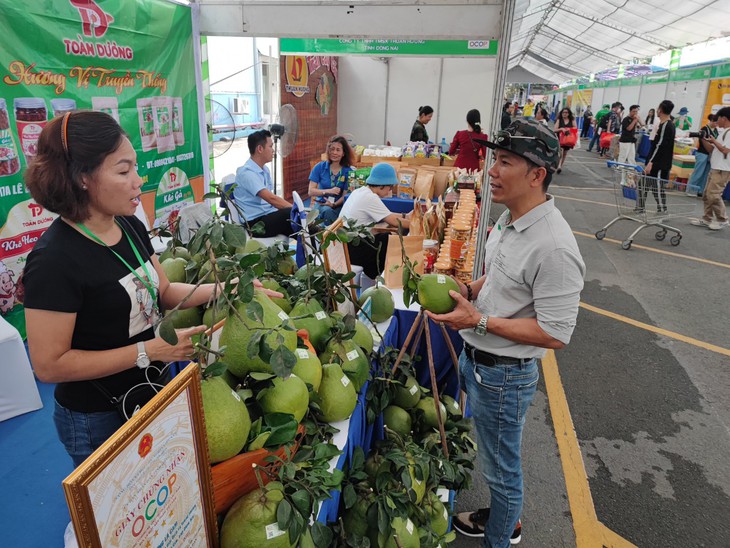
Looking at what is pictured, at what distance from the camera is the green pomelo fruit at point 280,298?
194 centimetres

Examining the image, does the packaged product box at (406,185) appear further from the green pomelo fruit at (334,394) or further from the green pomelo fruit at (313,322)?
the green pomelo fruit at (334,394)

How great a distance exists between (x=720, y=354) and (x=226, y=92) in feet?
65.4

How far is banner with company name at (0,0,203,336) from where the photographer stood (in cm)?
346

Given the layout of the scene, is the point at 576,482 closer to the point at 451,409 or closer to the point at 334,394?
the point at 451,409

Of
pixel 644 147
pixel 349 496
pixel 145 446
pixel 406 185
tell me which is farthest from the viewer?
pixel 644 147

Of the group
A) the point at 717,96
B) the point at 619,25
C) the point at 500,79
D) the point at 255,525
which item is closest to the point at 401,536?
the point at 255,525

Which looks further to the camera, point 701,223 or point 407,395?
point 701,223

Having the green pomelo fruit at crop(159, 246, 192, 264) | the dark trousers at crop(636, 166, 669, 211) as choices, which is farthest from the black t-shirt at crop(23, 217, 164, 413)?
the dark trousers at crop(636, 166, 669, 211)

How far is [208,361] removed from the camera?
1431 millimetres

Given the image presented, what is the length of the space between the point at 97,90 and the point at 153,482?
421cm

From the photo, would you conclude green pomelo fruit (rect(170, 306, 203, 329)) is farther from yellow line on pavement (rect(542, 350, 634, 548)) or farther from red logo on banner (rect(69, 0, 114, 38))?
red logo on banner (rect(69, 0, 114, 38))

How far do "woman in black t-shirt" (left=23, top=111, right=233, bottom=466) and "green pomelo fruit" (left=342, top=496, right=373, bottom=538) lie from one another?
853 millimetres

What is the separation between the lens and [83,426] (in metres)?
1.61

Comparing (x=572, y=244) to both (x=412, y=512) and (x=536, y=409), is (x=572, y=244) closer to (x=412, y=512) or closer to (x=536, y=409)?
(x=412, y=512)
